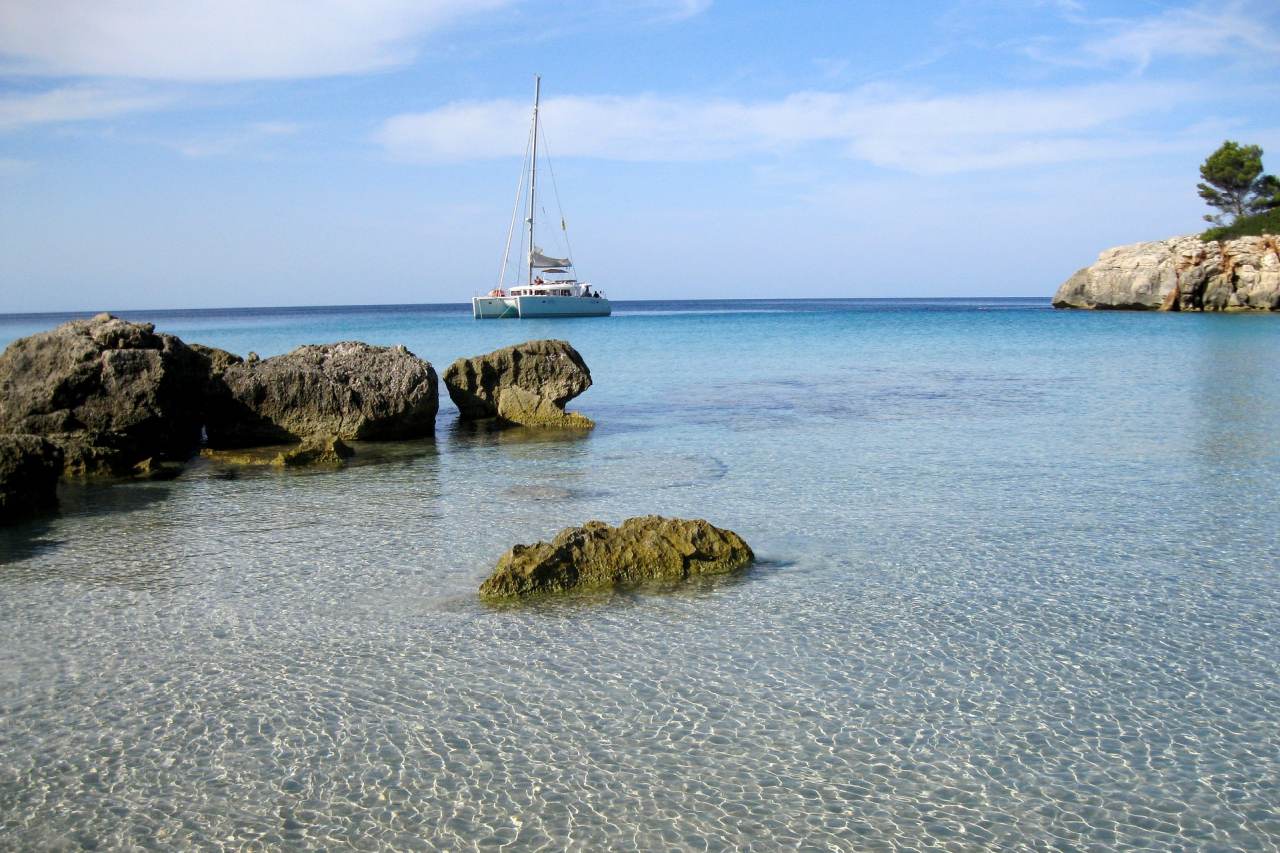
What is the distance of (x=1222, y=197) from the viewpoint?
7525cm

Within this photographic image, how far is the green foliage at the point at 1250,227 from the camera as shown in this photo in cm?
6419

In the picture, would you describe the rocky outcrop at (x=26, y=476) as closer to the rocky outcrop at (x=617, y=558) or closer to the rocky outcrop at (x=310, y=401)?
the rocky outcrop at (x=310, y=401)

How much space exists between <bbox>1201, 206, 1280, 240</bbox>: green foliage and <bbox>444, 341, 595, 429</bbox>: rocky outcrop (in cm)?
6311

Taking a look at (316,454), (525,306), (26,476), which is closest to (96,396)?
(316,454)

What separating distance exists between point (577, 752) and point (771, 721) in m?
1.10

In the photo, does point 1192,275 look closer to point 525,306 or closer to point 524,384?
point 525,306

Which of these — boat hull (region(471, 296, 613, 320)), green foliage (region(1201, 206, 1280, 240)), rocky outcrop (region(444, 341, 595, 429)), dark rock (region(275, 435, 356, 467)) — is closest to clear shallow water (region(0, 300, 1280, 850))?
dark rock (region(275, 435, 356, 467))

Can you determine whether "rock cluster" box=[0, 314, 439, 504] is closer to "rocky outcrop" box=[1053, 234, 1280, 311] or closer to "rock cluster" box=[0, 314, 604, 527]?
"rock cluster" box=[0, 314, 604, 527]

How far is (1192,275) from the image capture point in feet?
207

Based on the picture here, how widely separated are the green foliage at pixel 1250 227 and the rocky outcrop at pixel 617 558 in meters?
69.4

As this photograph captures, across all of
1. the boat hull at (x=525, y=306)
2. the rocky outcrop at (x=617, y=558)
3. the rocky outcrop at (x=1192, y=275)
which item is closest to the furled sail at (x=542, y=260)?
the boat hull at (x=525, y=306)

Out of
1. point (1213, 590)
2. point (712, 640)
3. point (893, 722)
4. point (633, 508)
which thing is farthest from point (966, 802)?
point (633, 508)

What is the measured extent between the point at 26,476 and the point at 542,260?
65366 millimetres

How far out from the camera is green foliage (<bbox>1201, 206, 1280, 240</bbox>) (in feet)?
211
